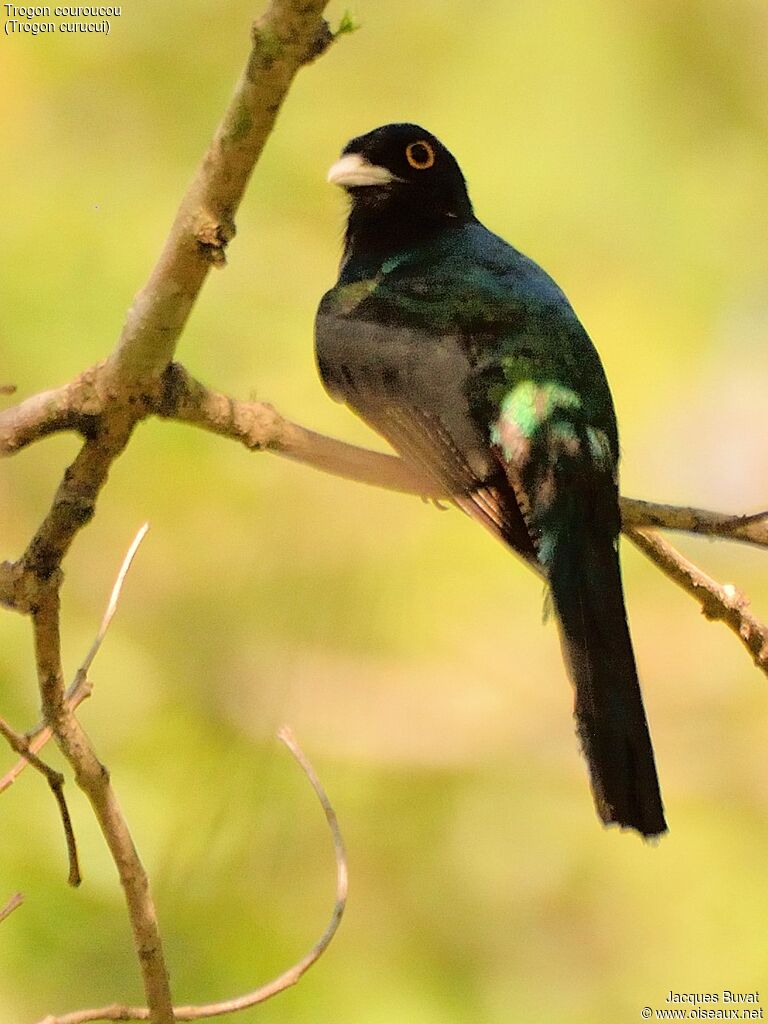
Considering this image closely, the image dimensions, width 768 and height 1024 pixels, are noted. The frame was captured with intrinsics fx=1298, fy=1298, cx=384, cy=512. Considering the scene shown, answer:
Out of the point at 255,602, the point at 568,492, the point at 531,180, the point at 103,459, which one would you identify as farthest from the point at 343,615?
the point at 103,459

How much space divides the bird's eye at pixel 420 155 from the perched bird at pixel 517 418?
0.25 meters

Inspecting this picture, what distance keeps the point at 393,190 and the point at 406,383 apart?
101 cm

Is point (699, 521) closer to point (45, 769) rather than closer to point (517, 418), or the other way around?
point (517, 418)

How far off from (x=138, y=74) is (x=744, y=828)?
449 centimetres

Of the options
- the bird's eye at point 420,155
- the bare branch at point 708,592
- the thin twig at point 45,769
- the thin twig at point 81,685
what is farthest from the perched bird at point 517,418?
the thin twig at point 45,769

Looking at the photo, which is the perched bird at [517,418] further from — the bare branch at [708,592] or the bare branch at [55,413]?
the bare branch at [55,413]

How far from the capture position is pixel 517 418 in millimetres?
2988

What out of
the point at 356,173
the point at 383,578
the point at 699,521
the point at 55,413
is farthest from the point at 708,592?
the point at 383,578

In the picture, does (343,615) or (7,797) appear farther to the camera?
(343,615)

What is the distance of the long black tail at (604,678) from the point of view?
2.61 meters

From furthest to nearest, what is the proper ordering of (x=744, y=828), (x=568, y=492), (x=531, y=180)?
(x=531, y=180) < (x=744, y=828) < (x=568, y=492)

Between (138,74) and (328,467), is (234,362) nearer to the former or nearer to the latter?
(138,74)

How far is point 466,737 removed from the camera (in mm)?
5629

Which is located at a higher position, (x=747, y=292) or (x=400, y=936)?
(x=747, y=292)
